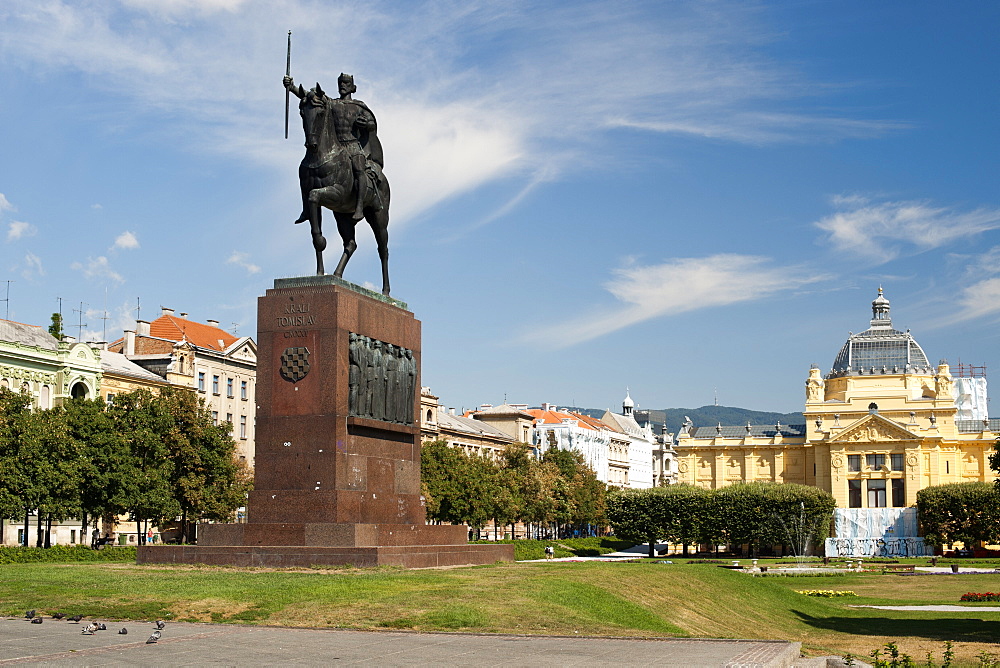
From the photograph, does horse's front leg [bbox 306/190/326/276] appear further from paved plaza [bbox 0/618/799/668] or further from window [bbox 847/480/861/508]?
window [bbox 847/480/861/508]

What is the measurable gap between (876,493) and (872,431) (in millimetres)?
6367

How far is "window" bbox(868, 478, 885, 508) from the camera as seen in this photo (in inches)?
4830

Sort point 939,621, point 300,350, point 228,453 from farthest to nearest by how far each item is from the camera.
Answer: point 228,453 → point 939,621 → point 300,350

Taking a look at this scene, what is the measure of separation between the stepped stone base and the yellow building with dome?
89.9 meters

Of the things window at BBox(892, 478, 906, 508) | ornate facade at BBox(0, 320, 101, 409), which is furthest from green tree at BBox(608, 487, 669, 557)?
ornate facade at BBox(0, 320, 101, 409)

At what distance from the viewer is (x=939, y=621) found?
29.3 metres

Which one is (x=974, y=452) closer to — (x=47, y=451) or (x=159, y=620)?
(x=47, y=451)

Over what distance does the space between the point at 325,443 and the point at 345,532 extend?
2.23m

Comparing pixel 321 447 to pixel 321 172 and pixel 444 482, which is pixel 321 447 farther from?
pixel 444 482

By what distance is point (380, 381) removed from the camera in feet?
94.1

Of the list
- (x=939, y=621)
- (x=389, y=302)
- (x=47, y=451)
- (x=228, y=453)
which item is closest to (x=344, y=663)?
(x=389, y=302)

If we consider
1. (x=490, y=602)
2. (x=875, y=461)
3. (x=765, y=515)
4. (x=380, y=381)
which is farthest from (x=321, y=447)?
(x=875, y=461)

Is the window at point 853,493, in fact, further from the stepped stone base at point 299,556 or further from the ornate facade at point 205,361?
the stepped stone base at point 299,556

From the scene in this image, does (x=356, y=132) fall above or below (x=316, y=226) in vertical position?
above
